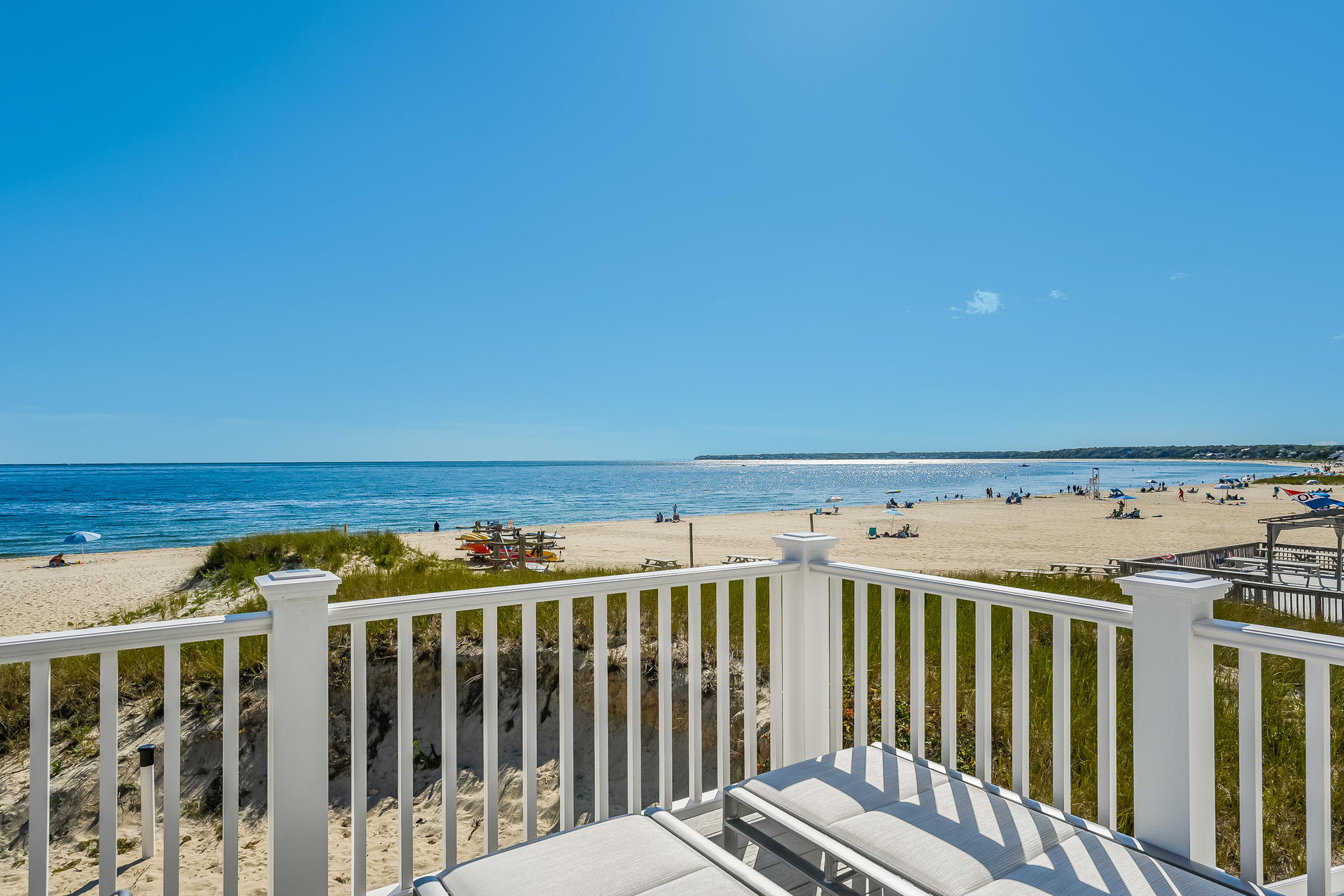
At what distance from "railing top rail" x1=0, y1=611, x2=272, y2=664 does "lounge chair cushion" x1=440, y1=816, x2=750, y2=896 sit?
2.79ft

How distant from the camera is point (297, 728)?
180 centimetres

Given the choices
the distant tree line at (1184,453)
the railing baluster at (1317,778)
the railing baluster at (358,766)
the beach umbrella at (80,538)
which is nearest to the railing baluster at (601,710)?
the railing baluster at (358,766)

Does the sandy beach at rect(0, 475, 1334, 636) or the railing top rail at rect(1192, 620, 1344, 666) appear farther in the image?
the sandy beach at rect(0, 475, 1334, 636)

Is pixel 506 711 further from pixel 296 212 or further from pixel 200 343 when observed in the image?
pixel 200 343

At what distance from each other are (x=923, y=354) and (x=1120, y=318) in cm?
1211

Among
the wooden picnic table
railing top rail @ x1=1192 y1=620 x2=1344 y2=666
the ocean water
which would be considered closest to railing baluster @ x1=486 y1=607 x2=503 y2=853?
railing top rail @ x1=1192 y1=620 x2=1344 y2=666

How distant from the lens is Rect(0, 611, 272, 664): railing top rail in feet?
4.86

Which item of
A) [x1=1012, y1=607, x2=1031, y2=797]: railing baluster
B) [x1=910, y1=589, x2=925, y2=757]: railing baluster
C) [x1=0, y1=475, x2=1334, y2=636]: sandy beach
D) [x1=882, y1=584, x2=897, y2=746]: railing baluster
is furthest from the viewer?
[x1=0, y1=475, x2=1334, y2=636]: sandy beach

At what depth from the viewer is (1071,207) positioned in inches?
584

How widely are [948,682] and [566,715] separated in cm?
139

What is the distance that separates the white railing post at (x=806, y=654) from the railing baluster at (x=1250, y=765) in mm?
1357

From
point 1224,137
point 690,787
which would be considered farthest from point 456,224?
point 690,787

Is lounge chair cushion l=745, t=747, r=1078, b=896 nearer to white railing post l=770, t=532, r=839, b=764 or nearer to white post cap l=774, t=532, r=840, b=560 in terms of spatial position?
white railing post l=770, t=532, r=839, b=764

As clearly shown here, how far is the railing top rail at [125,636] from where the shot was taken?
1.48m
